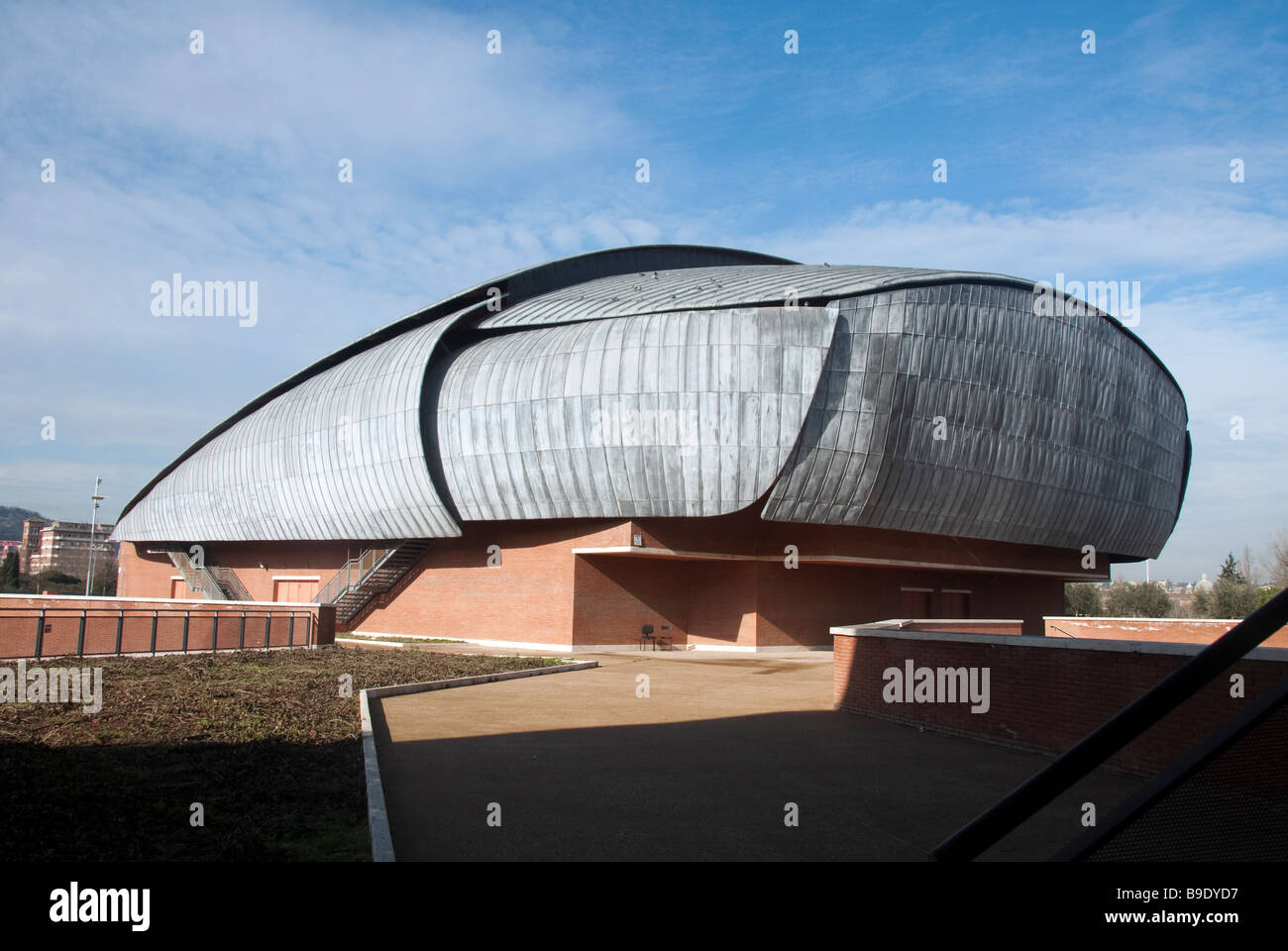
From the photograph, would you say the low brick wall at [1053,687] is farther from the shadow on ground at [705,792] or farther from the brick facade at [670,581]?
the brick facade at [670,581]

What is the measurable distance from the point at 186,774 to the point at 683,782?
202 inches

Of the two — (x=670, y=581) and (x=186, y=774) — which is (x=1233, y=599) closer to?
(x=670, y=581)

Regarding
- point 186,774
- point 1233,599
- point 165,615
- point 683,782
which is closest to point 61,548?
point 165,615

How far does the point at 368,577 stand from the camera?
127 ft

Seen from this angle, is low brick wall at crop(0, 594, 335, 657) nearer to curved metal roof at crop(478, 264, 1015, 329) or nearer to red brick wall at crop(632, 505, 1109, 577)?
red brick wall at crop(632, 505, 1109, 577)

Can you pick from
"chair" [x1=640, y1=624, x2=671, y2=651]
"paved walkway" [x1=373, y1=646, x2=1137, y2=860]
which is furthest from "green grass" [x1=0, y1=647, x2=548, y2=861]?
"chair" [x1=640, y1=624, x2=671, y2=651]

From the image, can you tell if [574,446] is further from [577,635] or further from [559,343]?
[577,635]

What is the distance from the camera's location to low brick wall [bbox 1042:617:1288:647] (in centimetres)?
2559

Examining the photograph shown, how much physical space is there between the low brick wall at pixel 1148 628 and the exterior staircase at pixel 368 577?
2438 centimetres

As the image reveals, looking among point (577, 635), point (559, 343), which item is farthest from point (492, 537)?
point (559, 343)
